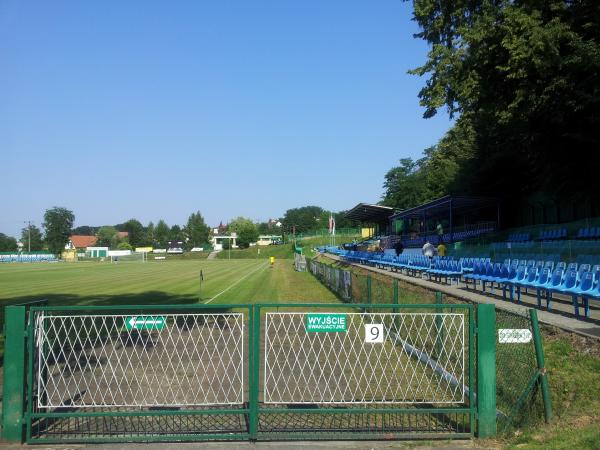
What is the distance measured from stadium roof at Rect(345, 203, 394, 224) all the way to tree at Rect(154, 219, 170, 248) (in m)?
124

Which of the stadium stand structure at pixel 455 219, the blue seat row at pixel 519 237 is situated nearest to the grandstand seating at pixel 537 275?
the blue seat row at pixel 519 237

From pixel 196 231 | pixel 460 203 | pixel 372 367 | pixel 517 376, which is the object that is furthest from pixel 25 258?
pixel 517 376

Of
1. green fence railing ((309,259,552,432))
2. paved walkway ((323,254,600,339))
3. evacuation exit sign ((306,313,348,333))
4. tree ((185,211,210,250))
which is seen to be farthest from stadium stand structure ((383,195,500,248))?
tree ((185,211,210,250))

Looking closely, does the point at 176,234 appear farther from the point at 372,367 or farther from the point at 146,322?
the point at 146,322

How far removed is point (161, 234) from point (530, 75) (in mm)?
174626

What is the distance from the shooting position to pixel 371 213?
70.1 meters

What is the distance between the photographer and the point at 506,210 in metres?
48.2

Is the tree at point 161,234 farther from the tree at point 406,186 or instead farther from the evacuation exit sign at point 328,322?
the evacuation exit sign at point 328,322

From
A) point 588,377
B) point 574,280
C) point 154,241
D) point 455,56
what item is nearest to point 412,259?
point 455,56

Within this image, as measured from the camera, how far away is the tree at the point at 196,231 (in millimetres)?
179000

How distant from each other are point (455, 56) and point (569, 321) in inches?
739

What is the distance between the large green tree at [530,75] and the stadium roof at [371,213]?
30.7 m

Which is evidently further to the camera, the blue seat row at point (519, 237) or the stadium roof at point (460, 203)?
the stadium roof at point (460, 203)

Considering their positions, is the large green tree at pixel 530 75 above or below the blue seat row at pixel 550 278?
above
